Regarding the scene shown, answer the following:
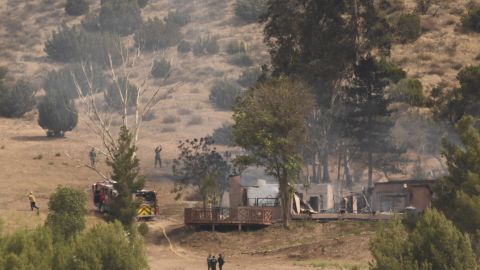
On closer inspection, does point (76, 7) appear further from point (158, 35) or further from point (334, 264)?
Answer: point (334, 264)

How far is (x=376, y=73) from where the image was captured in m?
87.9

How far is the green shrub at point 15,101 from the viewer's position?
122m

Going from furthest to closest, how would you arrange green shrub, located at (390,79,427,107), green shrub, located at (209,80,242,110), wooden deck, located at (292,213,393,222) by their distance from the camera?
green shrub, located at (209,80,242,110) → green shrub, located at (390,79,427,107) → wooden deck, located at (292,213,393,222)

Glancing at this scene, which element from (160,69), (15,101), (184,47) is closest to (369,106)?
(15,101)

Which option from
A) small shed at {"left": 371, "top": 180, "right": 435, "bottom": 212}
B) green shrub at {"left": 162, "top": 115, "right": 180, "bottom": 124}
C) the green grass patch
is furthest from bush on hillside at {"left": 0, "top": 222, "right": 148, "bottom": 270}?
green shrub at {"left": 162, "top": 115, "right": 180, "bottom": 124}

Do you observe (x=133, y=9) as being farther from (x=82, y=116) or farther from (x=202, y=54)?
(x=82, y=116)

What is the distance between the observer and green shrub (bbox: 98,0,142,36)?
561ft

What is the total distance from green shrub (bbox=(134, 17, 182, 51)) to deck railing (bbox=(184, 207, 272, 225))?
9288cm

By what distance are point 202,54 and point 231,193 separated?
83632mm

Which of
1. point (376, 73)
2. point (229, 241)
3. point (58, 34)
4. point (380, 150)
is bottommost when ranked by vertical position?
point (229, 241)

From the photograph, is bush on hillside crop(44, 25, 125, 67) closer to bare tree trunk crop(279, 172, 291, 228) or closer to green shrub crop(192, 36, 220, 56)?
green shrub crop(192, 36, 220, 56)

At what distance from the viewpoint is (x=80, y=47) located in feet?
518

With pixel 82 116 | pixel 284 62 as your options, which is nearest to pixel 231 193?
pixel 284 62

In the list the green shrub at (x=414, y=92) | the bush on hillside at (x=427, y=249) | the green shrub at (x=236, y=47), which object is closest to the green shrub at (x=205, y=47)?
the green shrub at (x=236, y=47)
